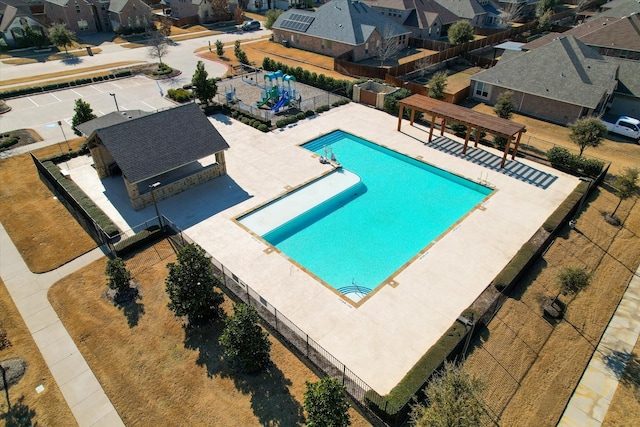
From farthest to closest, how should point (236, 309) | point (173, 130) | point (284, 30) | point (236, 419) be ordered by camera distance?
point (284, 30) < point (173, 130) < point (236, 309) < point (236, 419)

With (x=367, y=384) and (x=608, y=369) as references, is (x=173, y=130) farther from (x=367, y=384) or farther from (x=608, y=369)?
(x=608, y=369)

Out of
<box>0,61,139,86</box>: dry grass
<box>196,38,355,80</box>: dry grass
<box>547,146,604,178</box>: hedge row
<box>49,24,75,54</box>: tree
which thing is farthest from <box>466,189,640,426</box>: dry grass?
<box>49,24,75,54</box>: tree

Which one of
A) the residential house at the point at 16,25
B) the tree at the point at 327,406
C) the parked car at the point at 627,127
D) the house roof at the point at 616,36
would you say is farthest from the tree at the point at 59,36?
the parked car at the point at 627,127

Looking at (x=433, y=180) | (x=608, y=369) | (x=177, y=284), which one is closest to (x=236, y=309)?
(x=177, y=284)

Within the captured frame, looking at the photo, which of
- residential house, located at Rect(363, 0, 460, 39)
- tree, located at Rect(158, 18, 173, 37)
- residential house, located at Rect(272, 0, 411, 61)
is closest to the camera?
residential house, located at Rect(272, 0, 411, 61)

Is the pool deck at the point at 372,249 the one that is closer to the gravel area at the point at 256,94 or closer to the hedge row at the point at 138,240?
the hedge row at the point at 138,240

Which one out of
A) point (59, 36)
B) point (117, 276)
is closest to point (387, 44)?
point (59, 36)

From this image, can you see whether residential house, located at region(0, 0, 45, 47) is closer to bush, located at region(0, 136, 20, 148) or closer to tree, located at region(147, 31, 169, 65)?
tree, located at region(147, 31, 169, 65)
